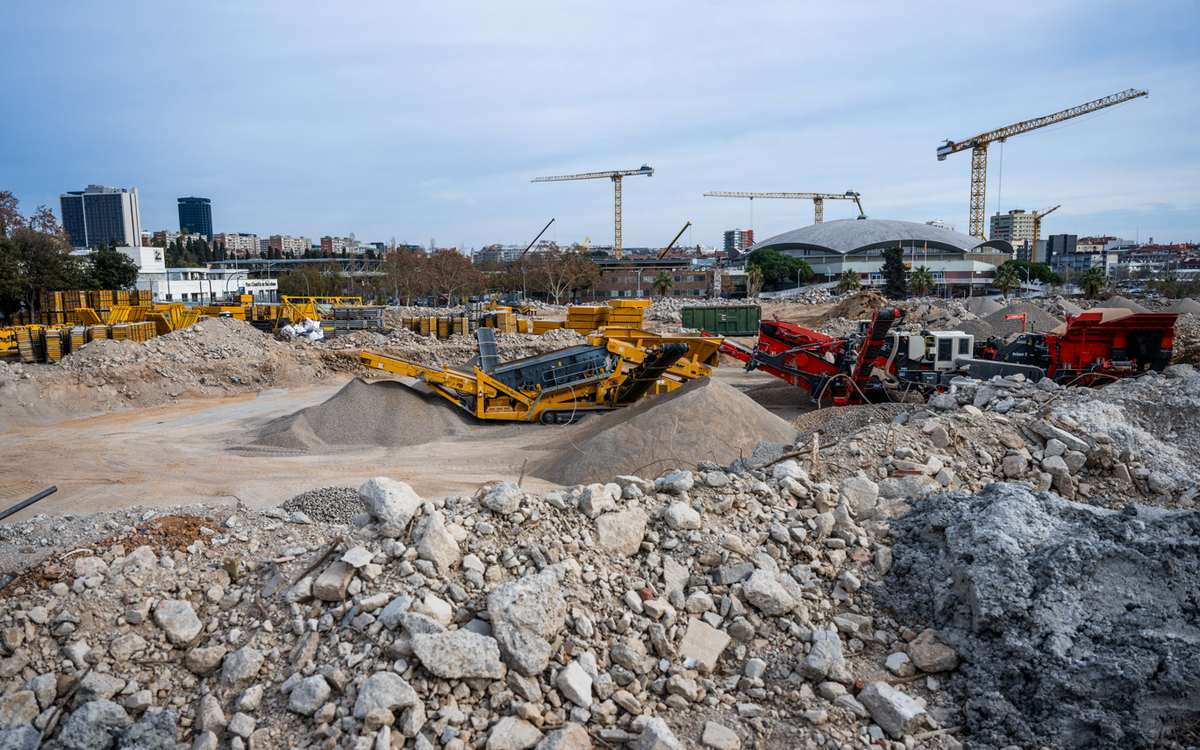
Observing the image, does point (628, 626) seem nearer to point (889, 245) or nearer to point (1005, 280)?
point (1005, 280)

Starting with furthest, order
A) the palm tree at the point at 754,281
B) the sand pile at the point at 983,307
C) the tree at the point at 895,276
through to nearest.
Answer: the palm tree at the point at 754,281 → the tree at the point at 895,276 → the sand pile at the point at 983,307

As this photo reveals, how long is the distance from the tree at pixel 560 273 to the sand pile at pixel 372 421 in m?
A: 53.7

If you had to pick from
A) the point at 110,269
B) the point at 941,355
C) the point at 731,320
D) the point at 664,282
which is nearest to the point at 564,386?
the point at 941,355

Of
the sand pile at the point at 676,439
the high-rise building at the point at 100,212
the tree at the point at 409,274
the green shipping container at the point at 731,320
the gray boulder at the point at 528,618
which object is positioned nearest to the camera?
the gray boulder at the point at 528,618

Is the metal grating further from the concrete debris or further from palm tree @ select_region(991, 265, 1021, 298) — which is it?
palm tree @ select_region(991, 265, 1021, 298)

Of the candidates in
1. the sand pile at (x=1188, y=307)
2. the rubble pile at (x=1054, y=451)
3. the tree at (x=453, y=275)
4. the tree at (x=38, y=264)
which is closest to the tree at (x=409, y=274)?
the tree at (x=453, y=275)

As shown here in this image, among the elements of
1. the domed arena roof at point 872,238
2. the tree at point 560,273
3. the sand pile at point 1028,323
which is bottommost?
the sand pile at point 1028,323

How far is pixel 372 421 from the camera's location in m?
15.6

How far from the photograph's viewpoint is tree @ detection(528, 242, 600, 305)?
7262 centimetres

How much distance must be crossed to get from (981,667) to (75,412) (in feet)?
74.2

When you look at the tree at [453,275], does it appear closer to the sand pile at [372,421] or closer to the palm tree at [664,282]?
the palm tree at [664,282]

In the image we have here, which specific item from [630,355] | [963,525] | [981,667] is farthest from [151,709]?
[630,355]

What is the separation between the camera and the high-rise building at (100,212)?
169 metres

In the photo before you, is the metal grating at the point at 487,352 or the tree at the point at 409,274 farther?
the tree at the point at 409,274
